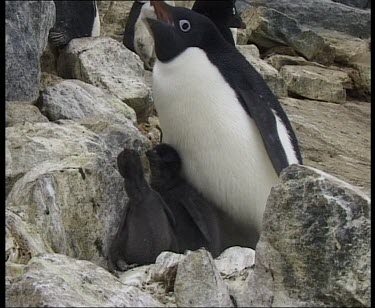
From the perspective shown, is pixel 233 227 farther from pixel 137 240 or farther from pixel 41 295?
pixel 41 295

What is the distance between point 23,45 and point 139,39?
2.37m

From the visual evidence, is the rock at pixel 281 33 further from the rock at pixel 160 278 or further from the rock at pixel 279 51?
the rock at pixel 160 278

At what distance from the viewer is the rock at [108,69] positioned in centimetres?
361

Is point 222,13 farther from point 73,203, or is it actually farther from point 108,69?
point 73,203

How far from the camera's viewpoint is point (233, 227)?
3.04m

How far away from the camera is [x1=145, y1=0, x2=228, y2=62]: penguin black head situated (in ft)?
9.80

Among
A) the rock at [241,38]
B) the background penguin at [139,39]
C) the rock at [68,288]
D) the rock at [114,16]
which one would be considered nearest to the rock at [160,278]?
the rock at [68,288]

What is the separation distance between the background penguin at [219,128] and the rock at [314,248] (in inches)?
37.0

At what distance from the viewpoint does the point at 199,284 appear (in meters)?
1.95

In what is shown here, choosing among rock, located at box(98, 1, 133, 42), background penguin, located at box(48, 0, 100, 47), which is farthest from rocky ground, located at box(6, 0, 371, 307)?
rock, located at box(98, 1, 133, 42)

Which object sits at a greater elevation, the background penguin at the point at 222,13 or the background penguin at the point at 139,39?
the background penguin at the point at 222,13

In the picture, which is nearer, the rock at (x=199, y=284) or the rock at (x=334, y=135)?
the rock at (x=199, y=284)

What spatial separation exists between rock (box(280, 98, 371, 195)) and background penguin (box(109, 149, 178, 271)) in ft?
2.91

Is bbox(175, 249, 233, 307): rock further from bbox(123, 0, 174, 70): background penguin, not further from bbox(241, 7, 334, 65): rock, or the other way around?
bbox(123, 0, 174, 70): background penguin
